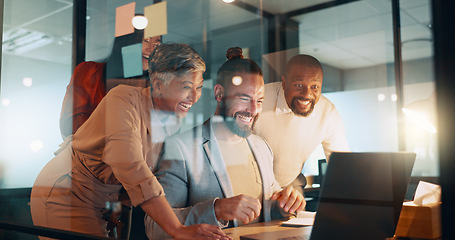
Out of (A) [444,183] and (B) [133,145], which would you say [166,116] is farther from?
(A) [444,183]

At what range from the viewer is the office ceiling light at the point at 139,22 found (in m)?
1.59

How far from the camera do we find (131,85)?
5.15 feet

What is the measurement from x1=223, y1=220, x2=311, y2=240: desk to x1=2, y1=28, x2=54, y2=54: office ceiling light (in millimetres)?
1160

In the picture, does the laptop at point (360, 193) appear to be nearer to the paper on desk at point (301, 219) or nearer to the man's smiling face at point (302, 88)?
the paper on desk at point (301, 219)

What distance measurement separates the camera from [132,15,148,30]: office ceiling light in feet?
5.22

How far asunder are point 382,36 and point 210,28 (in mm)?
651

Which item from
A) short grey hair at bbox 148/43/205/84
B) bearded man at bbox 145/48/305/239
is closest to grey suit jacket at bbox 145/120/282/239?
bearded man at bbox 145/48/305/239

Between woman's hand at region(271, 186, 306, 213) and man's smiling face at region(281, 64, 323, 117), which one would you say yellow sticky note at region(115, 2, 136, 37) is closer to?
man's smiling face at region(281, 64, 323, 117)

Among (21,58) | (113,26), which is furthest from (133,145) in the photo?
(21,58)

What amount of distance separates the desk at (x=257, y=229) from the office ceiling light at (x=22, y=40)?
45.7 inches

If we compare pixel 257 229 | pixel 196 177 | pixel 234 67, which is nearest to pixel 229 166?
pixel 196 177

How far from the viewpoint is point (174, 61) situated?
60.9 inches

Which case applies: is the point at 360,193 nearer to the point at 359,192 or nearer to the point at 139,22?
the point at 359,192

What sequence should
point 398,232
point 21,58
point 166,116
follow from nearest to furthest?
point 398,232, point 166,116, point 21,58
